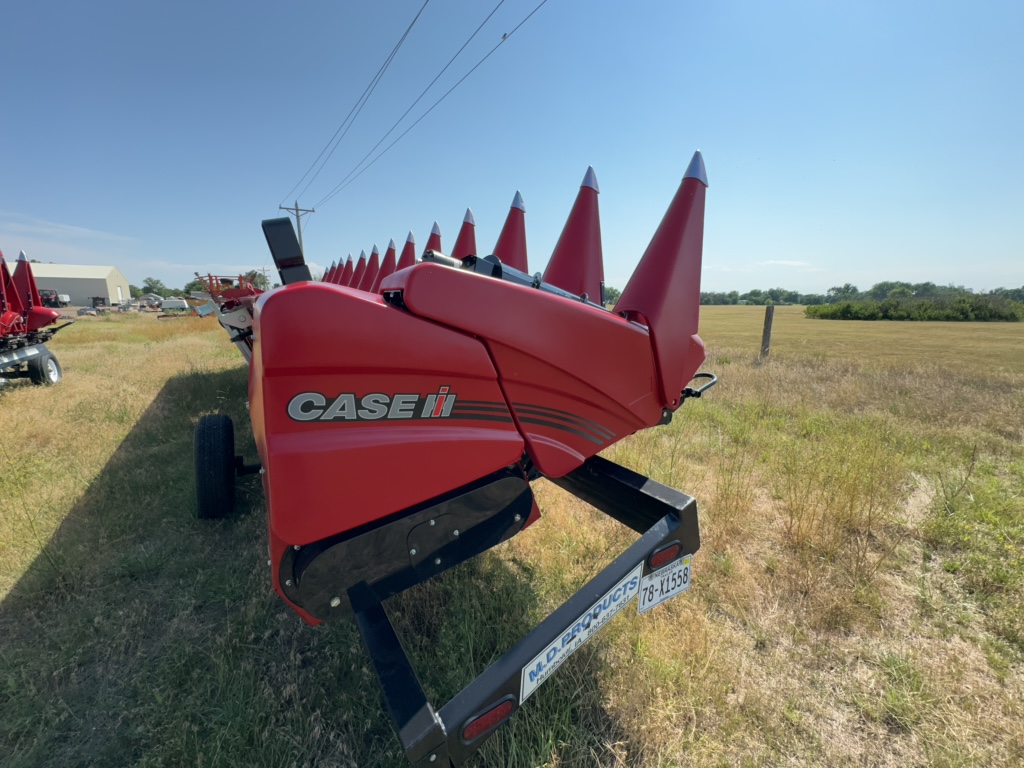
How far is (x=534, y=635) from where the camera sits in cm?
139

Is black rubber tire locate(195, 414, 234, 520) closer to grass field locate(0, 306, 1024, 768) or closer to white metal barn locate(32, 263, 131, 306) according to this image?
grass field locate(0, 306, 1024, 768)

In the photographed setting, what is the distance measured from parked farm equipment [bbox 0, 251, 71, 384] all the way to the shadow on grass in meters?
6.20

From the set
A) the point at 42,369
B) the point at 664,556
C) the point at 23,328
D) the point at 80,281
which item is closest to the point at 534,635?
the point at 664,556

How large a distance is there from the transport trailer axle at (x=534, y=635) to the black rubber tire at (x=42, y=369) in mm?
→ 9113

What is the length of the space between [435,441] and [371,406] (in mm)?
222

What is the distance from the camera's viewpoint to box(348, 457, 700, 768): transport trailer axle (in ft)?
3.85

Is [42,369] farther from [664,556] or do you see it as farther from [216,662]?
[664,556]

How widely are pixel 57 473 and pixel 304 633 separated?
342 centimetres

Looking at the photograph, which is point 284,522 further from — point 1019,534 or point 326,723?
point 1019,534

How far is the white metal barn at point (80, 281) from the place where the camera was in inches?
2854

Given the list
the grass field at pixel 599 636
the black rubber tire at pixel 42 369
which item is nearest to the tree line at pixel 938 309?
the grass field at pixel 599 636

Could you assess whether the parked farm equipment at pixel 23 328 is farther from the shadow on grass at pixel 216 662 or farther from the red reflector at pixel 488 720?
the red reflector at pixel 488 720

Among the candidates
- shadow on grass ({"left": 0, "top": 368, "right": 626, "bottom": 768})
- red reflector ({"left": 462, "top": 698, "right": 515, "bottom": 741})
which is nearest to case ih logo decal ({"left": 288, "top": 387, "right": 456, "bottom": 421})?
red reflector ({"left": 462, "top": 698, "right": 515, "bottom": 741})

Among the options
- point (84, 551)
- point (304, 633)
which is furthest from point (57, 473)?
point (304, 633)
